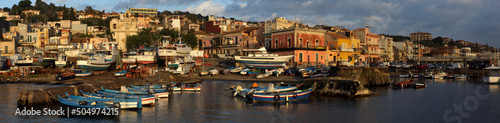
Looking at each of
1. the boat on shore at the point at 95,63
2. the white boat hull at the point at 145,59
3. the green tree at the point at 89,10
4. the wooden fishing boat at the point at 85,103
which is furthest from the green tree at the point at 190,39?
the green tree at the point at 89,10

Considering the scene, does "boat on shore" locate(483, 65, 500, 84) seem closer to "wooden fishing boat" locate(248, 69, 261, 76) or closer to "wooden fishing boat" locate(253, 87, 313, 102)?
"wooden fishing boat" locate(248, 69, 261, 76)

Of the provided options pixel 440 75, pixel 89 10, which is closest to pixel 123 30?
pixel 440 75

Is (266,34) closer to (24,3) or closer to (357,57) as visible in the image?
(357,57)

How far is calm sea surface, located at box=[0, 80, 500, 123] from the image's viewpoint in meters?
24.3

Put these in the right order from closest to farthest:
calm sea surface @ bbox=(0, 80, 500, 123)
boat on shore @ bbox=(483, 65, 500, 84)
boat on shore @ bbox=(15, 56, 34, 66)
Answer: calm sea surface @ bbox=(0, 80, 500, 123), boat on shore @ bbox=(483, 65, 500, 84), boat on shore @ bbox=(15, 56, 34, 66)

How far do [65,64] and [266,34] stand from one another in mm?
36074

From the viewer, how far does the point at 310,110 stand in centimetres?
2775

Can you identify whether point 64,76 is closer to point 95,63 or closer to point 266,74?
point 95,63

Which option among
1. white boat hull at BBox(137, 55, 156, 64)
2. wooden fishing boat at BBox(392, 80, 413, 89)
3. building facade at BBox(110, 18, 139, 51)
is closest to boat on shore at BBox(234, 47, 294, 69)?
white boat hull at BBox(137, 55, 156, 64)

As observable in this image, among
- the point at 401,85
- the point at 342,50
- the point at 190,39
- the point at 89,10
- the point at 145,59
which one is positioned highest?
the point at 89,10

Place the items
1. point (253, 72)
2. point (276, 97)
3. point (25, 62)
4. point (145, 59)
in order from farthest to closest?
point (145, 59), point (25, 62), point (253, 72), point (276, 97)

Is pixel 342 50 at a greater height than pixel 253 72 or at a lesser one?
greater

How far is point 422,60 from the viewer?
10031 cm

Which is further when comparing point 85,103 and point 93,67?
point 93,67
